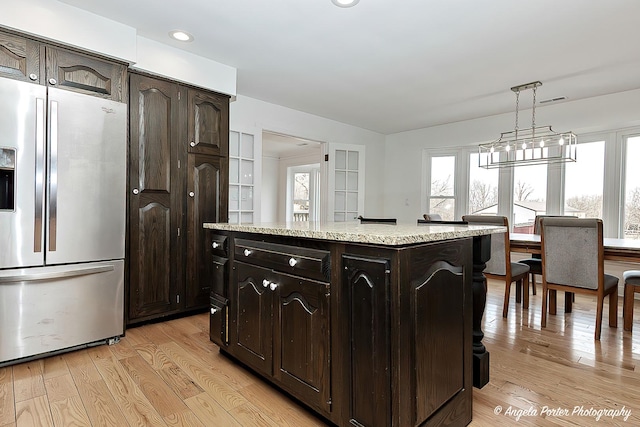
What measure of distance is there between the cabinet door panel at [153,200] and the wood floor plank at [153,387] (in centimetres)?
69

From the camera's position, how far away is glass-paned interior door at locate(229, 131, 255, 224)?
3.99 meters

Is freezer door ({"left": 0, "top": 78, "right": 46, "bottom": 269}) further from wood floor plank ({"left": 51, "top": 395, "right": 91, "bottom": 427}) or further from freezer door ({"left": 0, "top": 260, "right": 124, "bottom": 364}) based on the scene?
wood floor plank ({"left": 51, "top": 395, "right": 91, "bottom": 427})

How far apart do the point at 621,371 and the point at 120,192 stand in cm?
359

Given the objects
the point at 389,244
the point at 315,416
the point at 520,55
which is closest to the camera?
the point at 389,244

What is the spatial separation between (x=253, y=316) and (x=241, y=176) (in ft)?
8.21

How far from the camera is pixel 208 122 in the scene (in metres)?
3.19

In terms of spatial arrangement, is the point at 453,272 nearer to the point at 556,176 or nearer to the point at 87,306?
the point at 87,306

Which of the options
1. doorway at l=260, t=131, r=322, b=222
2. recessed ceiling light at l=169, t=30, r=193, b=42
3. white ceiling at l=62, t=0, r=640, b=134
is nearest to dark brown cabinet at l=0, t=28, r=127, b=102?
white ceiling at l=62, t=0, r=640, b=134

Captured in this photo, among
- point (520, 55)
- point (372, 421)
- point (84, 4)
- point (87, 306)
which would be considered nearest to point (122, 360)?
point (87, 306)

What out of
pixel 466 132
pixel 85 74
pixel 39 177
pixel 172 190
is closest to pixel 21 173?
pixel 39 177

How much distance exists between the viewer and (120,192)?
248cm

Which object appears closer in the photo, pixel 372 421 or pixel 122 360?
pixel 372 421

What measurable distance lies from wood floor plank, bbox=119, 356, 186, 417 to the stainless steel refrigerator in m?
0.48

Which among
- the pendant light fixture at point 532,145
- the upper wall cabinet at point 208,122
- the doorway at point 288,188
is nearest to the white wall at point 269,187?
the doorway at point 288,188
